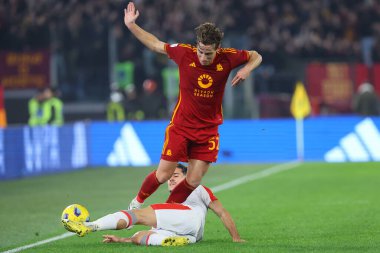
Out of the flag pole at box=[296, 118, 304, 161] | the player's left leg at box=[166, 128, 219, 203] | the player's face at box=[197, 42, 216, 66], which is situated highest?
the player's face at box=[197, 42, 216, 66]

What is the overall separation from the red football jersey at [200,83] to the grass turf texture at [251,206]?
1.22m

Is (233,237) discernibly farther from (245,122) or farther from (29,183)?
(245,122)

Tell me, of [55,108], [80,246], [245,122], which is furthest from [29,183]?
[80,246]

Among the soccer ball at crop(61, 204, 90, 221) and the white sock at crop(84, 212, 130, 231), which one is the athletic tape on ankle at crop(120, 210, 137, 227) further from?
the soccer ball at crop(61, 204, 90, 221)

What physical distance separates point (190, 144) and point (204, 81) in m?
0.67

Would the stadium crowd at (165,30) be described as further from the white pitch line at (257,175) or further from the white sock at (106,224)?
the white sock at (106,224)

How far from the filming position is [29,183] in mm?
19000

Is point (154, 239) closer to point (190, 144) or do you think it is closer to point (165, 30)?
point (190, 144)

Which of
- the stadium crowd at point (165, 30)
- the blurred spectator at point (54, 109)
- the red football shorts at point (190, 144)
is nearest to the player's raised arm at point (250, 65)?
Result: the red football shorts at point (190, 144)

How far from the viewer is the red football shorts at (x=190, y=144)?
9906 millimetres

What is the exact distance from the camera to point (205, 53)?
9453 mm

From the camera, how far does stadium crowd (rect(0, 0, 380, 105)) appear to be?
2772 cm

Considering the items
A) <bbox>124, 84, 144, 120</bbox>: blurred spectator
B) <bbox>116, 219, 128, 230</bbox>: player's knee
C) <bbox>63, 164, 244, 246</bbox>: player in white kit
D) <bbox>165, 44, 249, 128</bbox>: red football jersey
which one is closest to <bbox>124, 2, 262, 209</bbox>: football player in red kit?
<bbox>165, 44, 249, 128</bbox>: red football jersey

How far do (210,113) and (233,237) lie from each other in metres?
1.23
